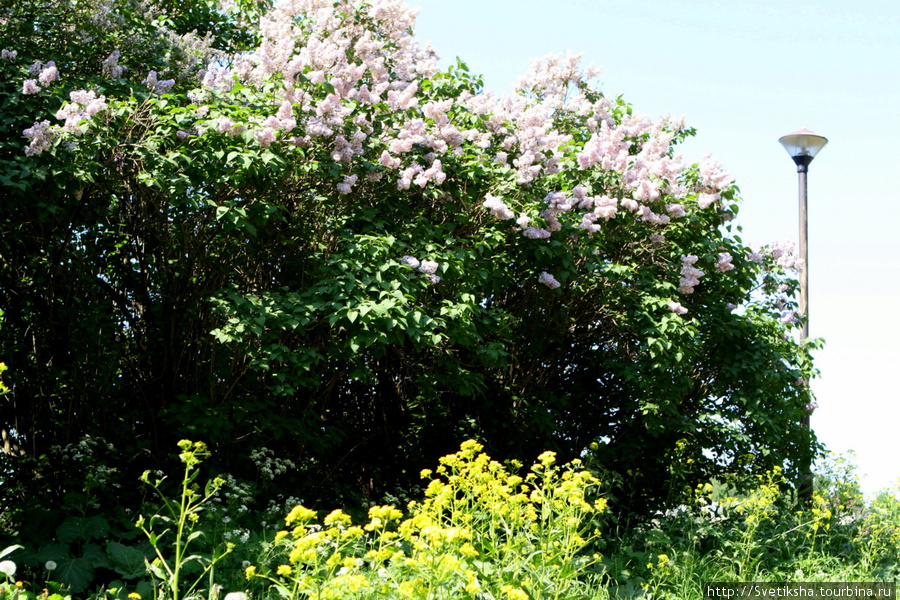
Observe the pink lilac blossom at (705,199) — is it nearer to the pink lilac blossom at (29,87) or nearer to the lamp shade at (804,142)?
the lamp shade at (804,142)

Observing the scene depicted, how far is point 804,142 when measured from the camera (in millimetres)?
8375

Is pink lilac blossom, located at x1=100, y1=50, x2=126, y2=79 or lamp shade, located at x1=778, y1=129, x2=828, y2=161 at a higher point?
lamp shade, located at x1=778, y1=129, x2=828, y2=161

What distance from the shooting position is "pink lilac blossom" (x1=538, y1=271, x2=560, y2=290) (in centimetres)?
632

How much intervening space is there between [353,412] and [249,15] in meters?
3.98

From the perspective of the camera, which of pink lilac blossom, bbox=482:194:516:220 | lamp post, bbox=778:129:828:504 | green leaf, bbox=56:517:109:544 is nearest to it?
green leaf, bbox=56:517:109:544

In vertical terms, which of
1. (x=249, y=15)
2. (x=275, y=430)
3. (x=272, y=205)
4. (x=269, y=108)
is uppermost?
(x=249, y=15)

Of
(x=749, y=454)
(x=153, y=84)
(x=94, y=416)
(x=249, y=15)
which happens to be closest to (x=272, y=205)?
(x=153, y=84)

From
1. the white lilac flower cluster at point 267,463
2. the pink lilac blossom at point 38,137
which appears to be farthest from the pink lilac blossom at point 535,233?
the pink lilac blossom at point 38,137

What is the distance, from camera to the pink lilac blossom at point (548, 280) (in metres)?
6.32

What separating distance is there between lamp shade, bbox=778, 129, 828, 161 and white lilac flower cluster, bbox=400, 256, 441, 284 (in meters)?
4.82

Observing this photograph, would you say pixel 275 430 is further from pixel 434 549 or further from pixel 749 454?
pixel 749 454

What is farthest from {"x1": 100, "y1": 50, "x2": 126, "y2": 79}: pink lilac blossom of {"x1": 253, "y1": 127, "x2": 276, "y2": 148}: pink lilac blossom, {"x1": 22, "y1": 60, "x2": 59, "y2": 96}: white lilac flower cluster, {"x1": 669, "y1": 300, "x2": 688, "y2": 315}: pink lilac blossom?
{"x1": 669, "y1": 300, "x2": 688, "y2": 315}: pink lilac blossom

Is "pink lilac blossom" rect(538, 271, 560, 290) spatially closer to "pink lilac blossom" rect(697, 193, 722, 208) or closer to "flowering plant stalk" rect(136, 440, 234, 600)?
"pink lilac blossom" rect(697, 193, 722, 208)

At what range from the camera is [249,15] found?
7859 millimetres
